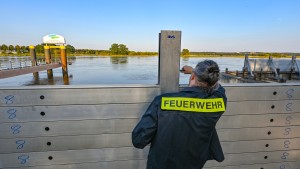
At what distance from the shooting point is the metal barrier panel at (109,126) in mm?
1873

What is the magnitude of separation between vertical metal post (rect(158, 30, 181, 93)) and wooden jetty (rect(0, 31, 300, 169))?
0.01 metres

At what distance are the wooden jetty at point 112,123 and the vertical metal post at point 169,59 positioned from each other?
0.01 metres

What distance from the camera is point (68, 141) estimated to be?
201cm

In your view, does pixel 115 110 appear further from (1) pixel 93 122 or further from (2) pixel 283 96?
(2) pixel 283 96

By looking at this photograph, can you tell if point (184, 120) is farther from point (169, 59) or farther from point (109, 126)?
point (109, 126)

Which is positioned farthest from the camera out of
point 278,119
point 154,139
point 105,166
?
point 278,119

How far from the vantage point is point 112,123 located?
205 centimetres

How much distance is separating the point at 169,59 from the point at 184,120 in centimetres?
94

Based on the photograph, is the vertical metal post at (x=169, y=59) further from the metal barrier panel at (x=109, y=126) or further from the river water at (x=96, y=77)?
the river water at (x=96, y=77)

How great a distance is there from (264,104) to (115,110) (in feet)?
5.94

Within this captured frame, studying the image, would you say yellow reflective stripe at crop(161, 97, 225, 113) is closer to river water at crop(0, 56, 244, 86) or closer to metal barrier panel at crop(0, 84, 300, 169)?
metal barrier panel at crop(0, 84, 300, 169)

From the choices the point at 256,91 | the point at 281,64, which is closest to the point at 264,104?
the point at 256,91

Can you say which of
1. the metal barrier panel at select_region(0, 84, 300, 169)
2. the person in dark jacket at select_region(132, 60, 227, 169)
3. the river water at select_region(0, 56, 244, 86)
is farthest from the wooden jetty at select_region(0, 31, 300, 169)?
the river water at select_region(0, 56, 244, 86)

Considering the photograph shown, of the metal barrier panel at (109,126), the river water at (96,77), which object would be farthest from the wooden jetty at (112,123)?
the river water at (96,77)
